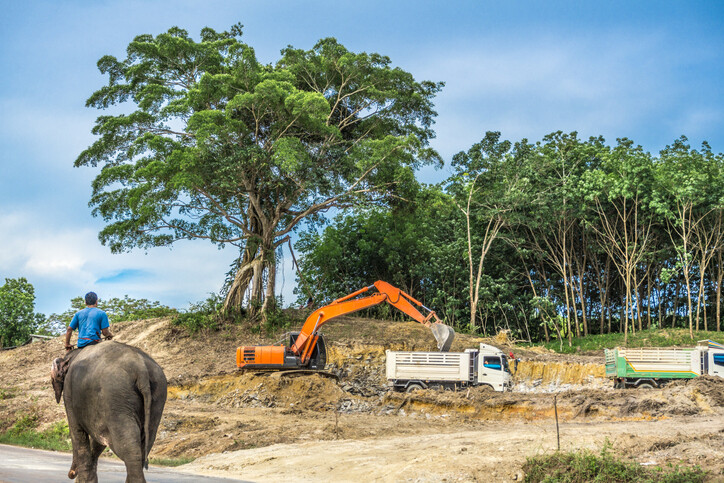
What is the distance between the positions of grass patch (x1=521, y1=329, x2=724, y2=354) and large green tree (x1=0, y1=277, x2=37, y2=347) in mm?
38423

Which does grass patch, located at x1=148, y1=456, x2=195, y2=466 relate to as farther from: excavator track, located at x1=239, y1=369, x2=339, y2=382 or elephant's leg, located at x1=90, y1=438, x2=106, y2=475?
excavator track, located at x1=239, y1=369, x2=339, y2=382

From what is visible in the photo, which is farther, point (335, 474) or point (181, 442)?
point (181, 442)

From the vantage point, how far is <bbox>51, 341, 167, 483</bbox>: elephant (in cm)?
713

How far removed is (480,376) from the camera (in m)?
24.3

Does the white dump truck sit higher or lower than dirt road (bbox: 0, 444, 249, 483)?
higher

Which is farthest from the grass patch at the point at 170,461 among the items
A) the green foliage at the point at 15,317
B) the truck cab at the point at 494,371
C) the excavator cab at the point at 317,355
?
the green foliage at the point at 15,317

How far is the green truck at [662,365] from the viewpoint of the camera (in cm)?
2411

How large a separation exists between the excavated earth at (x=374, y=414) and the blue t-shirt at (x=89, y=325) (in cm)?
557

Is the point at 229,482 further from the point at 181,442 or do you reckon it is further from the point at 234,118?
the point at 234,118

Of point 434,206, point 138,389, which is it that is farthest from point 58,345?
point 138,389

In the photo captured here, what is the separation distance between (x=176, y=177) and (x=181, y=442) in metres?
14.5

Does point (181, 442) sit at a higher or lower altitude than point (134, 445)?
lower

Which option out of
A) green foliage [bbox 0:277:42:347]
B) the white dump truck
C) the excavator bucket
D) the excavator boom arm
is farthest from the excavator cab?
green foliage [bbox 0:277:42:347]

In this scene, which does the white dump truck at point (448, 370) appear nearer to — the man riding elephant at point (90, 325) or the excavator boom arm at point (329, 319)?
the excavator boom arm at point (329, 319)
